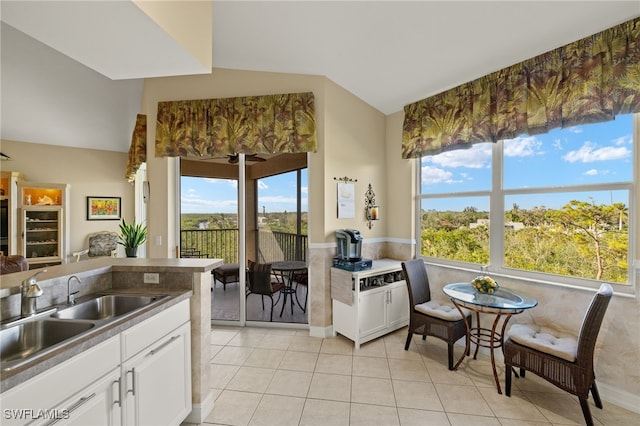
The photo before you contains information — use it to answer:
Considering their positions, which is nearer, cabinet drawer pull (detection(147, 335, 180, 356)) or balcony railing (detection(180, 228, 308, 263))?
cabinet drawer pull (detection(147, 335, 180, 356))

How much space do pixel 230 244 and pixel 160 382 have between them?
2220 millimetres

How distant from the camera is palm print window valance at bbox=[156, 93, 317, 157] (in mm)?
3338

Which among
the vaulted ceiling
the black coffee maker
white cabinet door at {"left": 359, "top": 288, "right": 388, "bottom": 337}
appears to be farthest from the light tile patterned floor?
the vaulted ceiling

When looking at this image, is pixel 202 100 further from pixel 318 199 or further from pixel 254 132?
pixel 318 199

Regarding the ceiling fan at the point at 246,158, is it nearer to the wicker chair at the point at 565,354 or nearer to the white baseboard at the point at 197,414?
the white baseboard at the point at 197,414

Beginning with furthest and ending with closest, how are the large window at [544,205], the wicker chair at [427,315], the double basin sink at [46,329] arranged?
the wicker chair at [427,315] < the large window at [544,205] < the double basin sink at [46,329]

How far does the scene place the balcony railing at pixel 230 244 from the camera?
3.67 metres

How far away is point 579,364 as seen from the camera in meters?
1.93

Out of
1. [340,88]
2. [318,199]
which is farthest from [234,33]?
[318,199]

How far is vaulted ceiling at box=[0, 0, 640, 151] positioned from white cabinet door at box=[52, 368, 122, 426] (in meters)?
1.74

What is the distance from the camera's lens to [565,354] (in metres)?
1.99

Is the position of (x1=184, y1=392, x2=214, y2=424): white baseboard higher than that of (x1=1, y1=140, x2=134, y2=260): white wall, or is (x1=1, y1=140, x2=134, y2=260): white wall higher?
(x1=1, y1=140, x2=134, y2=260): white wall

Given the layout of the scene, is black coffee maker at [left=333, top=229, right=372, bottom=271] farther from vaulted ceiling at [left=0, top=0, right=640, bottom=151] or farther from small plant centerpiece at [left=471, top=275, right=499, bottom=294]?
vaulted ceiling at [left=0, top=0, right=640, bottom=151]

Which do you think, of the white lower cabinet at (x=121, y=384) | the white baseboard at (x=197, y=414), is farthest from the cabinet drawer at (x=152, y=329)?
the white baseboard at (x=197, y=414)
